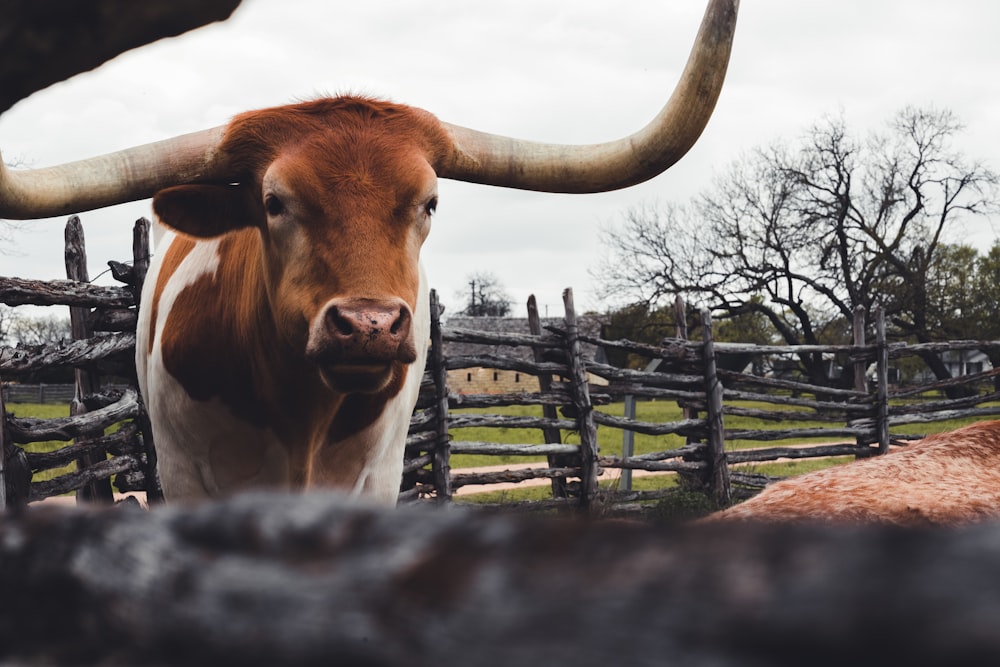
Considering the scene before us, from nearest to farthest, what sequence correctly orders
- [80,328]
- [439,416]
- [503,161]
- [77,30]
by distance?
[77,30] → [503,161] → [80,328] → [439,416]

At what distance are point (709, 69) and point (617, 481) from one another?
26.7 ft

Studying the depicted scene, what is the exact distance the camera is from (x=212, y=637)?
394mm

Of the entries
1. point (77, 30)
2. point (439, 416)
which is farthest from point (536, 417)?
point (77, 30)

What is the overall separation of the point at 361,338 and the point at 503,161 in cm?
124

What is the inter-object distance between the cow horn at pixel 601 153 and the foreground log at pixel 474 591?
2.80 metres

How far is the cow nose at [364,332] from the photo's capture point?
2.47m

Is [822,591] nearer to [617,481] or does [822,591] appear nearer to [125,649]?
[125,649]

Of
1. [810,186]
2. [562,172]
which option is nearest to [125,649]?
[562,172]

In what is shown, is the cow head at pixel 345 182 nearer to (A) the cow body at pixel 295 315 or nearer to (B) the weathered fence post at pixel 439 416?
(A) the cow body at pixel 295 315

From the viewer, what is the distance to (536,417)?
34.8ft

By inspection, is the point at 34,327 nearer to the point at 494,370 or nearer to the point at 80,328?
the point at 494,370

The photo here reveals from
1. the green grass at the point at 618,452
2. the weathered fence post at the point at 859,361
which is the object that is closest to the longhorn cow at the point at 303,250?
the green grass at the point at 618,452

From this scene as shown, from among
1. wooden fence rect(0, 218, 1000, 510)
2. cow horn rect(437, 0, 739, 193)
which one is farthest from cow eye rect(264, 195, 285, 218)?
wooden fence rect(0, 218, 1000, 510)

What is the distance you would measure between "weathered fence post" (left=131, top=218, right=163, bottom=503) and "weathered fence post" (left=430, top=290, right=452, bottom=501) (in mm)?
2807
